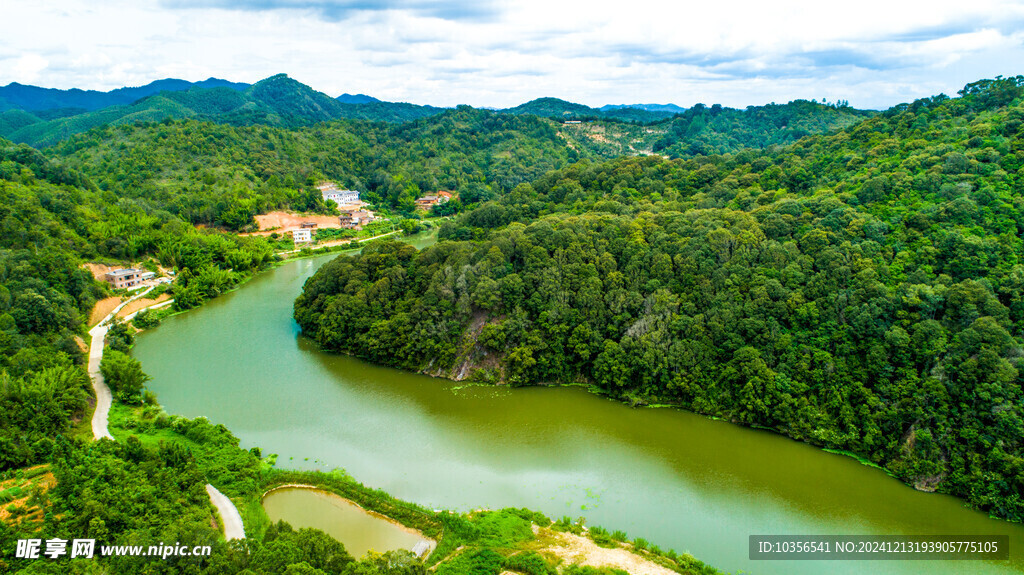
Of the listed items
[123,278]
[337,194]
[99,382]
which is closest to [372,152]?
[337,194]

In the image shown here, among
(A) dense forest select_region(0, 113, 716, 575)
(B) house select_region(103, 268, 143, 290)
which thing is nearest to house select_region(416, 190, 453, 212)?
(B) house select_region(103, 268, 143, 290)

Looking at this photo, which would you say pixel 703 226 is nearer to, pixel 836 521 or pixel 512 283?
pixel 512 283

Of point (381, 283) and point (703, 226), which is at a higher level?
point (703, 226)

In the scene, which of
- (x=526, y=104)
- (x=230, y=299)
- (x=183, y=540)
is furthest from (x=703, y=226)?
(x=526, y=104)

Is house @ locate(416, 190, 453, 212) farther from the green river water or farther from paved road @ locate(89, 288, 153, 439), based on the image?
the green river water

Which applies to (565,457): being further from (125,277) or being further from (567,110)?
(567,110)

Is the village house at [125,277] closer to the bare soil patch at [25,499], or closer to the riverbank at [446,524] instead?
the riverbank at [446,524]

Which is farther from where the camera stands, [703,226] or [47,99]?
[47,99]
